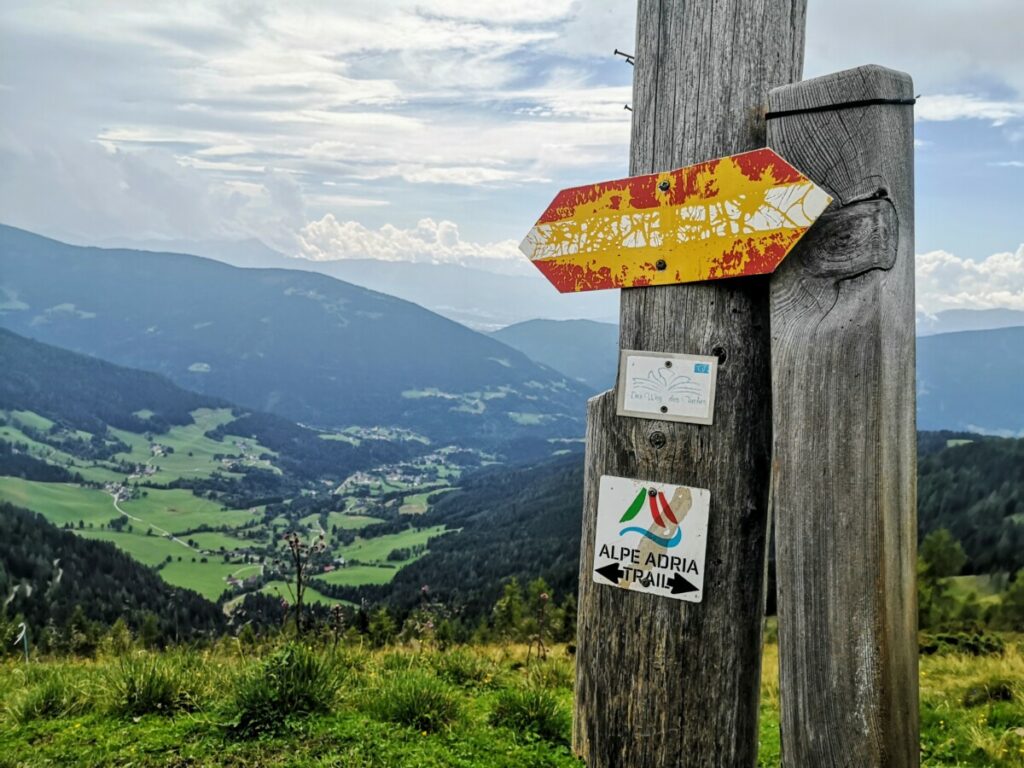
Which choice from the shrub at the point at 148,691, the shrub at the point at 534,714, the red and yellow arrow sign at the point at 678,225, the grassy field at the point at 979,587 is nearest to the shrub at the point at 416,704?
the shrub at the point at 534,714

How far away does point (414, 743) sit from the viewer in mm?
3957

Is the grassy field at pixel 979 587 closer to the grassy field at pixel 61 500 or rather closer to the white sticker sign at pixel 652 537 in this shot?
the white sticker sign at pixel 652 537

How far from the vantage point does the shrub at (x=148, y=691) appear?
439 centimetres

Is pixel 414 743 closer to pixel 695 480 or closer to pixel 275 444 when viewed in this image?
pixel 695 480

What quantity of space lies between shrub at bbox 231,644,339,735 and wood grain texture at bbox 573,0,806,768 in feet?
8.71

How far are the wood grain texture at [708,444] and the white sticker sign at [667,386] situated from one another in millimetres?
27

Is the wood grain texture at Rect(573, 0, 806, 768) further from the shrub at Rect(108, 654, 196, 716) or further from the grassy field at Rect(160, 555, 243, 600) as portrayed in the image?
the grassy field at Rect(160, 555, 243, 600)

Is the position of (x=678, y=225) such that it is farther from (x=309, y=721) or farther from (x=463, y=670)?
(x=463, y=670)

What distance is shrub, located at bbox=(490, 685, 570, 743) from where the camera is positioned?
4254 mm

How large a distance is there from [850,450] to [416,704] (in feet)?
10.9

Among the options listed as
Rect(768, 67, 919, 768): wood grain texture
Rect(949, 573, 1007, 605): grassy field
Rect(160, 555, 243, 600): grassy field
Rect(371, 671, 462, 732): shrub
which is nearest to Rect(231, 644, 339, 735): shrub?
Rect(371, 671, 462, 732): shrub

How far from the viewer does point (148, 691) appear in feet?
14.5

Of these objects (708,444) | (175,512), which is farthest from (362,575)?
(708,444)

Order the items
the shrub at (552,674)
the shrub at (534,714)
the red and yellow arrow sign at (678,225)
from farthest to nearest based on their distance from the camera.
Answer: the shrub at (552,674) → the shrub at (534,714) → the red and yellow arrow sign at (678,225)
